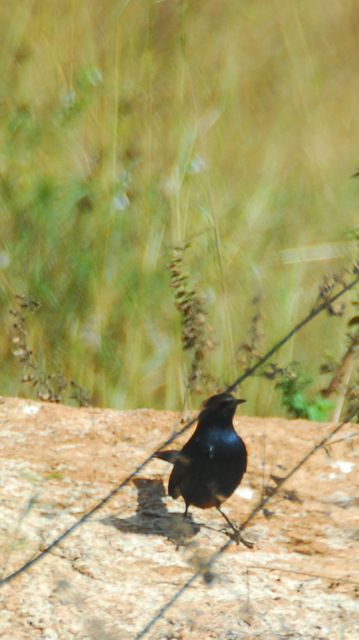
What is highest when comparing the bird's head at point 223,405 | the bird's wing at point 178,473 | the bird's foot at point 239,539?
the bird's head at point 223,405

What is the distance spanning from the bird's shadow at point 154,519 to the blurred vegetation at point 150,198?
564mm

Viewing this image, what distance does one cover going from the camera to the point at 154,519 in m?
3.43

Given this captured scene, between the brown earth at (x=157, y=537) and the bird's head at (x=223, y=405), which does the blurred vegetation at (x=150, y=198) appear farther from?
the bird's head at (x=223, y=405)

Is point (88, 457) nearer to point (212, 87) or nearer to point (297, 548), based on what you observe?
point (297, 548)

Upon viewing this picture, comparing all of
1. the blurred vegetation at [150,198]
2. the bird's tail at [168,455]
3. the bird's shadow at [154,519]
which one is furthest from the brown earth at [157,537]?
the blurred vegetation at [150,198]

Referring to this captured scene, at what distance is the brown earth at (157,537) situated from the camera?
272cm

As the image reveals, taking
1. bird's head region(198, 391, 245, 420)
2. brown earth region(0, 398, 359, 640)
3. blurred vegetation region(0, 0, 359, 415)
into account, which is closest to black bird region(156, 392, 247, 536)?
bird's head region(198, 391, 245, 420)

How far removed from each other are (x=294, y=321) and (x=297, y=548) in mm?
1163

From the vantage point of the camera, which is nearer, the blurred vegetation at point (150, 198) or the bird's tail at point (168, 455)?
the bird's tail at point (168, 455)

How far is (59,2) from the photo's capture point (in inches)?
175

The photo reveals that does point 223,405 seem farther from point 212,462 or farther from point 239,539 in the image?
point 239,539

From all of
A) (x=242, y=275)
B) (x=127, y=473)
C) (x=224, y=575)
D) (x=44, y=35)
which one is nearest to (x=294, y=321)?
(x=242, y=275)

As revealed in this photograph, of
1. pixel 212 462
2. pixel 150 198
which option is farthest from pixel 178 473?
pixel 150 198

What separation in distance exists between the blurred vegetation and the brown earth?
25 centimetres
